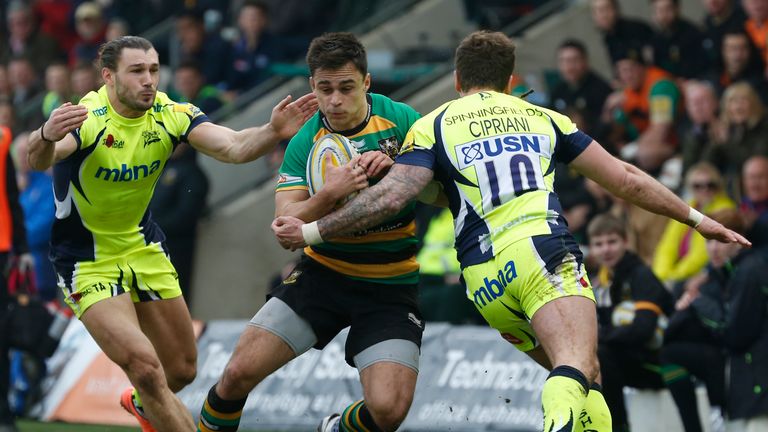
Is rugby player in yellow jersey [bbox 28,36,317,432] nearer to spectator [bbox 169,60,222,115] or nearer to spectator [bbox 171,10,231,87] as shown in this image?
spectator [bbox 169,60,222,115]

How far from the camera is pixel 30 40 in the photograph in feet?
67.5

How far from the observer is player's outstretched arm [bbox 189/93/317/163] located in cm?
850

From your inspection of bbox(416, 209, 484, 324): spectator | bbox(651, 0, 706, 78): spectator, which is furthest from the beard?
bbox(651, 0, 706, 78): spectator

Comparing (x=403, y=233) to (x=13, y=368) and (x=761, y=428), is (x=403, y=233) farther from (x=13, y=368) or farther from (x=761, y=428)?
(x=13, y=368)

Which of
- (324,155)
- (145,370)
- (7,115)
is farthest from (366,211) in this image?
(7,115)

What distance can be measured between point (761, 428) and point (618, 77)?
18.7 ft

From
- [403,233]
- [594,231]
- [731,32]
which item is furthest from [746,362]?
[731,32]

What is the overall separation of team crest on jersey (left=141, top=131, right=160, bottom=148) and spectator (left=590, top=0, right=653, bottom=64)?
7527mm

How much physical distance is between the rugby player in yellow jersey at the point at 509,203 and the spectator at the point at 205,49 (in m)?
10.3

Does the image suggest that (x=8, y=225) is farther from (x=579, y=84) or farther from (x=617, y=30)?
(x=617, y=30)

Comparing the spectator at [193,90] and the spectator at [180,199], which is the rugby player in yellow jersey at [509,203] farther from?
the spectator at [193,90]

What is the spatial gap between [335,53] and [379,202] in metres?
0.98

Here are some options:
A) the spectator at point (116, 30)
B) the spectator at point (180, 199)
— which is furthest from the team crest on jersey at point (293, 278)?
the spectator at point (116, 30)

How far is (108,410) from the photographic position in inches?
521
